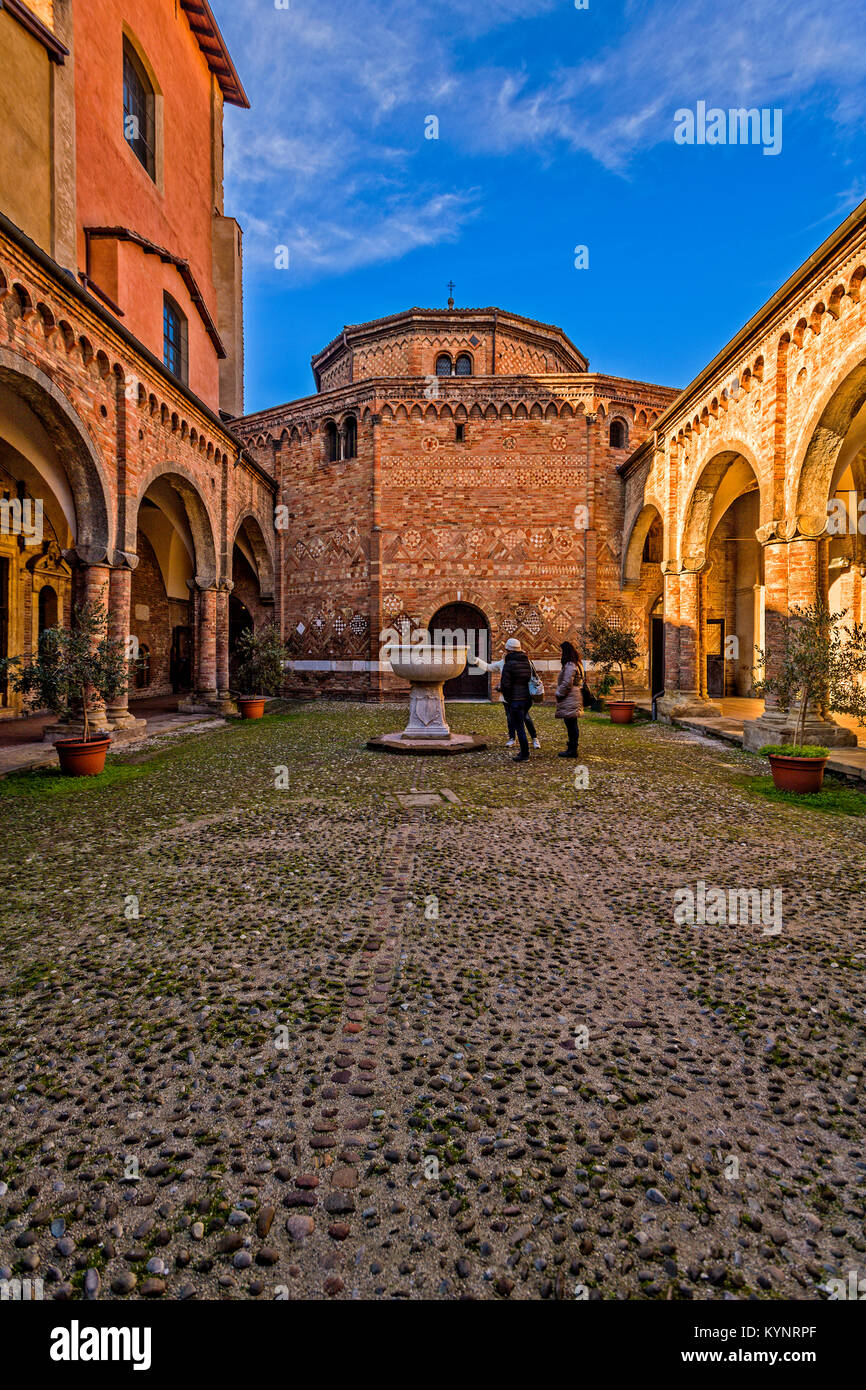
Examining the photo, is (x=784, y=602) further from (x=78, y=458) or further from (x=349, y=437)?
(x=349, y=437)

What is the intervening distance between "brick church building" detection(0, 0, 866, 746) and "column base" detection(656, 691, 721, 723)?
10cm

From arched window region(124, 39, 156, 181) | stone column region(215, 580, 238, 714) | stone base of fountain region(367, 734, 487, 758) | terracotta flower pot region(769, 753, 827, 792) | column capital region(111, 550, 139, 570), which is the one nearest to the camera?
terracotta flower pot region(769, 753, 827, 792)

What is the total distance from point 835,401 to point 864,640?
361cm

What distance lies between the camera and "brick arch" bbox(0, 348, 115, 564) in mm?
8781

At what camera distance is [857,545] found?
1295 centimetres

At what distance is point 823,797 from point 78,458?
11.8 meters

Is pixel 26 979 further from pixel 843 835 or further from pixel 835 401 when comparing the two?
pixel 835 401

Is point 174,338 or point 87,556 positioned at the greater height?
point 174,338

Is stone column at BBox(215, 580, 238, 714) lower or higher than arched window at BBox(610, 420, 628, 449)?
lower

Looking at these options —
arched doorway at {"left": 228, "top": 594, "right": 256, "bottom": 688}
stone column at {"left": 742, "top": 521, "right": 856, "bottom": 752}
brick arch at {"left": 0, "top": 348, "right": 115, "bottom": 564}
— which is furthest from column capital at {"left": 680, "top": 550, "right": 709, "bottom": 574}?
arched doorway at {"left": 228, "top": 594, "right": 256, "bottom": 688}

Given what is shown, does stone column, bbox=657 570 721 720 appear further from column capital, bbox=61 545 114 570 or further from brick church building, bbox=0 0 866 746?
column capital, bbox=61 545 114 570

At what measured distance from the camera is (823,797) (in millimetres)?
7352

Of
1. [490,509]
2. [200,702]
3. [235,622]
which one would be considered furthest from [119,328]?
[235,622]

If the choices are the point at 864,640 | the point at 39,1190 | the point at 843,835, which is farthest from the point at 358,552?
the point at 39,1190
